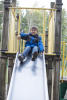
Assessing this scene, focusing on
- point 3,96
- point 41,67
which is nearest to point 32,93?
point 41,67

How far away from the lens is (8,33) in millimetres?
5523

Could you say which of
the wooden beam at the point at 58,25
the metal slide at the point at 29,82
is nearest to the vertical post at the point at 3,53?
the metal slide at the point at 29,82

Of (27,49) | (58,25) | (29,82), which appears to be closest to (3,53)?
(27,49)

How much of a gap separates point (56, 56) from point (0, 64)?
1.66m

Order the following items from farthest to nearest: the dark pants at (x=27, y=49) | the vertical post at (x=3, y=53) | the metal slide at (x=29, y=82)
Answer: the vertical post at (x=3, y=53)
the dark pants at (x=27, y=49)
the metal slide at (x=29, y=82)

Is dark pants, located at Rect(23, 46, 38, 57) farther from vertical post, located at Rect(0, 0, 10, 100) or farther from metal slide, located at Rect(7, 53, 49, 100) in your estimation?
vertical post, located at Rect(0, 0, 10, 100)

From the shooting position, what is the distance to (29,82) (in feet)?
13.6

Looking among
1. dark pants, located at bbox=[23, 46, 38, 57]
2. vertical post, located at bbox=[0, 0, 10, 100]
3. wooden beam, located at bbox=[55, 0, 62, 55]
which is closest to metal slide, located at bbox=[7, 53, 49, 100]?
dark pants, located at bbox=[23, 46, 38, 57]

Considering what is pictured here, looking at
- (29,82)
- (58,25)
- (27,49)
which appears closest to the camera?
(29,82)

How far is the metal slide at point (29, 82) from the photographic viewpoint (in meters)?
3.69

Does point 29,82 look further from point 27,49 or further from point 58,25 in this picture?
point 58,25

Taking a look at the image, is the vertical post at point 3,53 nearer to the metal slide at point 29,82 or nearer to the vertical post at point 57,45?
the metal slide at point 29,82

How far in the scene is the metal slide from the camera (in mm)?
3690

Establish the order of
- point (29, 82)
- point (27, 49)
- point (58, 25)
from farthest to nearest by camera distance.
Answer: point (58, 25)
point (27, 49)
point (29, 82)
